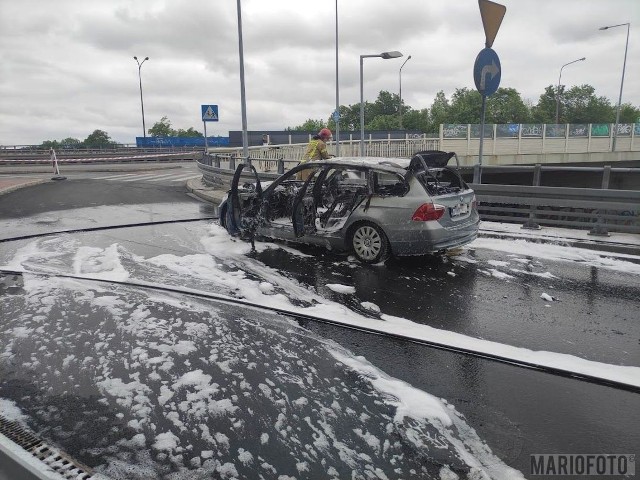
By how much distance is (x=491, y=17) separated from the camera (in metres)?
7.15

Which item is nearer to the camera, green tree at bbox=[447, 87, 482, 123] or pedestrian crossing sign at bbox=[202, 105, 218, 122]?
pedestrian crossing sign at bbox=[202, 105, 218, 122]

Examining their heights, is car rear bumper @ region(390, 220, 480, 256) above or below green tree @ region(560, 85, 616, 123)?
below

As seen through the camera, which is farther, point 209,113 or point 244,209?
point 209,113

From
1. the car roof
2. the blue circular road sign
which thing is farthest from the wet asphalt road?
the blue circular road sign

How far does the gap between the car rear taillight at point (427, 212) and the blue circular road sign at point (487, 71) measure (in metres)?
2.83

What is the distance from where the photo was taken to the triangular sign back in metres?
6.99

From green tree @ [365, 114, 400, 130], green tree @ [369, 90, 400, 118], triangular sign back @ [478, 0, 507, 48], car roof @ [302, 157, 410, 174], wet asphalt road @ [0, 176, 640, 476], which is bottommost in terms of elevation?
wet asphalt road @ [0, 176, 640, 476]

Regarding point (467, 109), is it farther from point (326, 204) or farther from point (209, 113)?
point (326, 204)

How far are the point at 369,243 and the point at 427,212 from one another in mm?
962

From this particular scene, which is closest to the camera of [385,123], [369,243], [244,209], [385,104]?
[369,243]

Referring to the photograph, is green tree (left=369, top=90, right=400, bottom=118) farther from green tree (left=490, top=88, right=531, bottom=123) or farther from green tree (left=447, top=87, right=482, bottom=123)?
green tree (left=490, top=88, right=531, bottom=123)

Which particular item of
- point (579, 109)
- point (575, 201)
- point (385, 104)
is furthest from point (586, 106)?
point (575, 201)

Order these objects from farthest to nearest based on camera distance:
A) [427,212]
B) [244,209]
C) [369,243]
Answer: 1. [244,209]
2. [369,243]
3. [427,212]

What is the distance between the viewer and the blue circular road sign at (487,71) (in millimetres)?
7543
